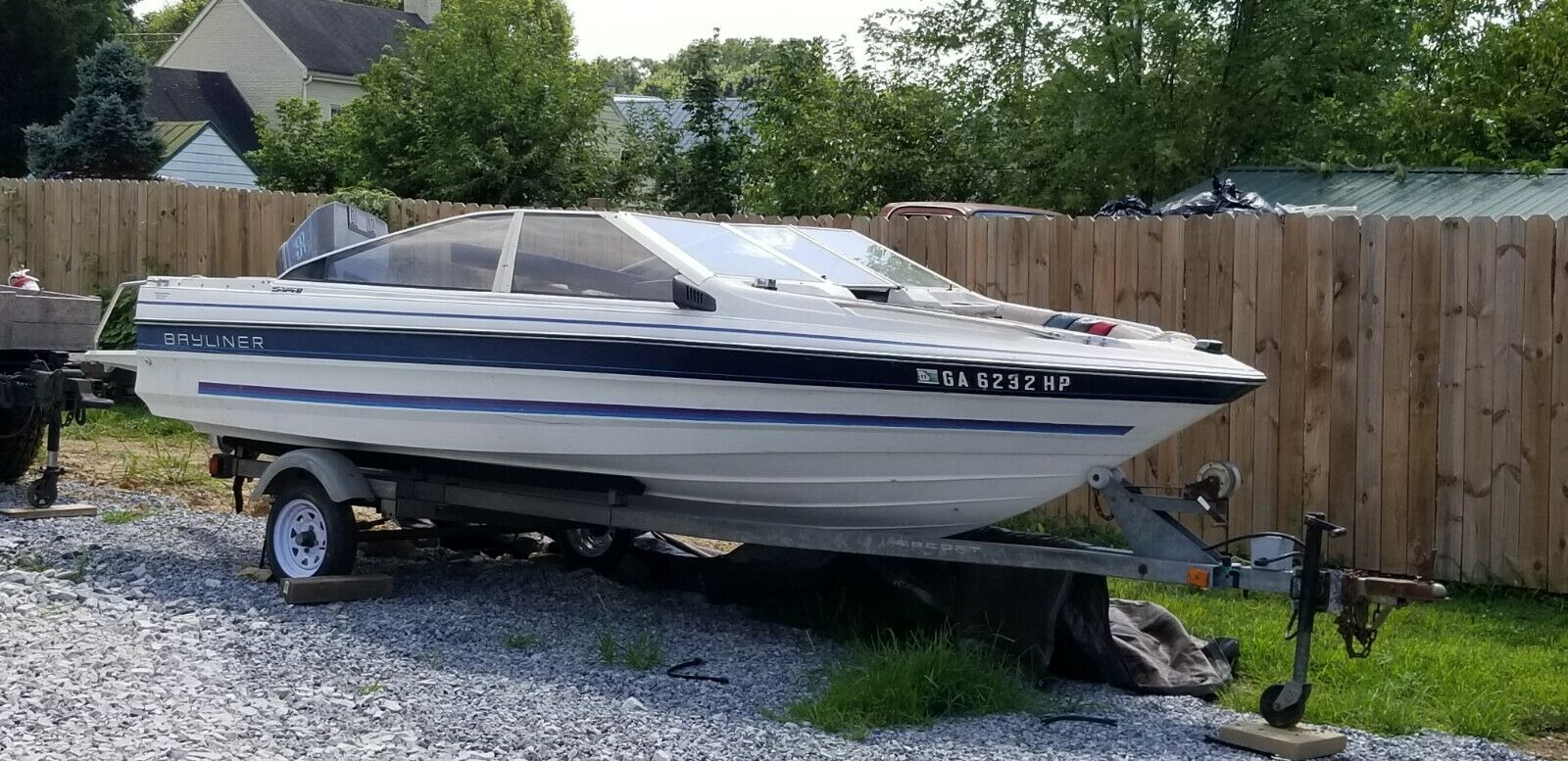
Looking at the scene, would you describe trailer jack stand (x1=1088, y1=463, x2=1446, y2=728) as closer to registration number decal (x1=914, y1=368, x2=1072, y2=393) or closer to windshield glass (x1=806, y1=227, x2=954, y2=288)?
registration number decal (x1=914, y1=368, x2=1072, y2=393)

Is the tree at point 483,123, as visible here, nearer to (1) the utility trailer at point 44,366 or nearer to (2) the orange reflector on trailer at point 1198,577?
(1) the utility trailer at point 44,366

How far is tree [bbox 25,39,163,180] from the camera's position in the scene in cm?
2969

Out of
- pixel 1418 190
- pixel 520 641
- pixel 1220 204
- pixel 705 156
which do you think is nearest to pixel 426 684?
pixel 520 641

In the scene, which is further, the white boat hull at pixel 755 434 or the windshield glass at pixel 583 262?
the windshield glass at pixel 583 262

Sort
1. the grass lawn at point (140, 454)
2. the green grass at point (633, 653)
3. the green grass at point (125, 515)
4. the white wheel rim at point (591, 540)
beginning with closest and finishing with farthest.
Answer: the green grass at point (633, 653)
the white wheel rim at point (591, 540)
the green grass at point (125, 515)
the grass lawn at point (140, 454)

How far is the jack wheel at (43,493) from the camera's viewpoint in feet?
30.8

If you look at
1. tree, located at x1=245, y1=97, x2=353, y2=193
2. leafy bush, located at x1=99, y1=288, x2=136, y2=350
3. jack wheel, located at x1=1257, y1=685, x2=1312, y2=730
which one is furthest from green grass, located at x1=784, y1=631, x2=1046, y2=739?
tree, located at x1=245, y1=97, x2=353, y2=193

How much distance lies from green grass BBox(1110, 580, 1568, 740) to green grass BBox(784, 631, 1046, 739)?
0.97 m

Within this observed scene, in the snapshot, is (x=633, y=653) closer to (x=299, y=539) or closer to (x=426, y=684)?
(x=426, y=684)

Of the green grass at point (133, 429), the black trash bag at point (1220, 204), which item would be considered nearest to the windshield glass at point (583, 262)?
the black trash bag at point (1220, 204)

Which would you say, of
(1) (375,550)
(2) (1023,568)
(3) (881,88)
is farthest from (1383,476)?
(3) (881,88)

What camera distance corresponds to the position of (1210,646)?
6.82 meters

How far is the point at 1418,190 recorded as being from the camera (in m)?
13.5

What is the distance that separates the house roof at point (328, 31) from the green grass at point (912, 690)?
116 feet
